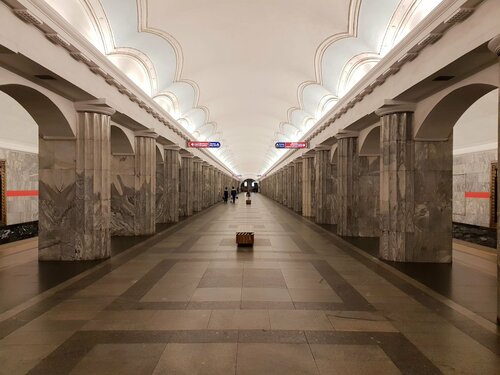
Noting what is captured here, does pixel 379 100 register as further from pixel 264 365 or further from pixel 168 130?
pixel 168 130

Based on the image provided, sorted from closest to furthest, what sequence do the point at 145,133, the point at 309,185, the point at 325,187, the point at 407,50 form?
the point at 407,50 → the point at 145,133 → the point at 325,187 → the point at 309,185

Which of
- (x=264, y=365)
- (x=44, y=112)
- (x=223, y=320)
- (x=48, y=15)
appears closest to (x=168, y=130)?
(x=44, y=112)

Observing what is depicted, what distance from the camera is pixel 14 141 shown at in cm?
1344

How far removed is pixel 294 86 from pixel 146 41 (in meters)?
7.83

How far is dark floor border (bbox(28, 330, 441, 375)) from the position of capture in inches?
139

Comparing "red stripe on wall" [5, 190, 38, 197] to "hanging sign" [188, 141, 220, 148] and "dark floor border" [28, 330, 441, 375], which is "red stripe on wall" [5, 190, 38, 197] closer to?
"hanging sign" [188, 141, 220, 148]

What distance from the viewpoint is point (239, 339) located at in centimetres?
395

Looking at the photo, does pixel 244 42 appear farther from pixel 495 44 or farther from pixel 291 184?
pixel 291 184

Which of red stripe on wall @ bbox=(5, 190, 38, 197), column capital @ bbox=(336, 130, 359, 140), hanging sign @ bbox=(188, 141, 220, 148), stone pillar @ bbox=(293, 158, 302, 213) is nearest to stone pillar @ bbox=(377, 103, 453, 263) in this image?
column capital @ bbox=(336, 130, 359, 140)

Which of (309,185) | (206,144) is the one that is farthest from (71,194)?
(309,185)

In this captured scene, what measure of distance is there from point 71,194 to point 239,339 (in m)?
6.29

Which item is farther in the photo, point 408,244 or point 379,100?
point 379,100

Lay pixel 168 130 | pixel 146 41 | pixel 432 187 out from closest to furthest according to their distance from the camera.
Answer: pixel 432 187 → pixel 146 41 → pixel 168 130

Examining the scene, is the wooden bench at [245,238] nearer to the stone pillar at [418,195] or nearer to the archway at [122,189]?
the stone pillar at [418,195]
